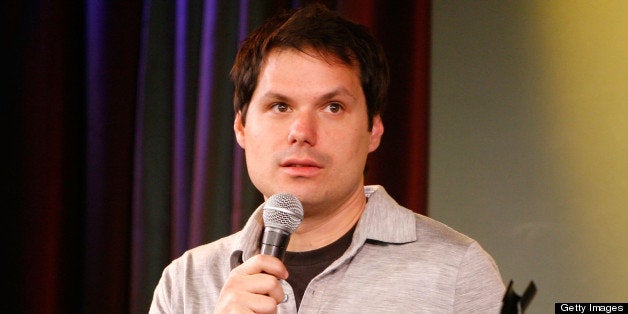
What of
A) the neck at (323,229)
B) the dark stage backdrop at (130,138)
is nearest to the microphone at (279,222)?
the neck at (323,229)

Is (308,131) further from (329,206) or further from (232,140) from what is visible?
(232,140)

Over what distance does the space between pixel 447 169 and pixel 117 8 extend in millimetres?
1112

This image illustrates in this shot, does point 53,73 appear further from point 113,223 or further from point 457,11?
point 457,11

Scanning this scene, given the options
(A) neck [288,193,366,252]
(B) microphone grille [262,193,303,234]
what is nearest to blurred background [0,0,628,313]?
(A) neck [288,193,366,252]

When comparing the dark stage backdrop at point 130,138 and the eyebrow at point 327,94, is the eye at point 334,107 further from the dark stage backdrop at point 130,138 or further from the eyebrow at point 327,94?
the dark stage backdrop at point 130,138

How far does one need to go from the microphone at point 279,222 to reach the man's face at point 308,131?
0.21 meters

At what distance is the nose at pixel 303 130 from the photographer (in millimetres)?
1661

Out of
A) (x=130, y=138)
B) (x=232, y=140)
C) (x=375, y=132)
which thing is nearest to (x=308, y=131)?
(x=375, y=132)

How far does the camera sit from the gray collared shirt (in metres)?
1.65

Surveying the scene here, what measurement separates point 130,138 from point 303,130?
1.01 meters

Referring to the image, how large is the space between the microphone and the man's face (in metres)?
0.21

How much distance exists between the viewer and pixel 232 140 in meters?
2.51

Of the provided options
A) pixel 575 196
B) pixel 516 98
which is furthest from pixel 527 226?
pixel 516 98

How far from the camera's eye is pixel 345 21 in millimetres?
1873
